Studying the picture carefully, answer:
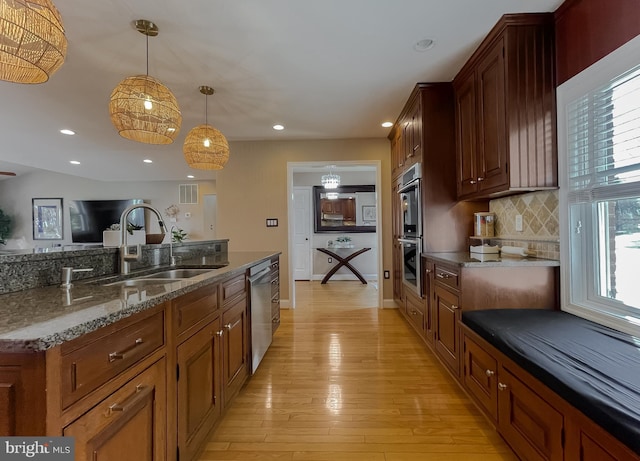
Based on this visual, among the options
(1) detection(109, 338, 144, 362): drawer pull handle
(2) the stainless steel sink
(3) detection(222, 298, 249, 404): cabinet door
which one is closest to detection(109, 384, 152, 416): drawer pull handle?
(1) detection(109, 338, 144, 362): drawer pull handle

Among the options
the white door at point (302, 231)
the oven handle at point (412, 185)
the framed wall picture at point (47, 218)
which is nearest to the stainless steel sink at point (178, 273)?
the oven handle at point (412, 185)

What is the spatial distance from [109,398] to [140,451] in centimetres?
30

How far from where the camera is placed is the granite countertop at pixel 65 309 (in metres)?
0.65

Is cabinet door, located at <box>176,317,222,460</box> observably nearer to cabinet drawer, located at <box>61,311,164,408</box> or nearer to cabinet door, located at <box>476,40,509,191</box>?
cabinet drawer, located at <box>61,311,164,408</box>

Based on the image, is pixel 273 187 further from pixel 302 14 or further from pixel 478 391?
pixel 478 391

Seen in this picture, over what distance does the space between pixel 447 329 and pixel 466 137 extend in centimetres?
159

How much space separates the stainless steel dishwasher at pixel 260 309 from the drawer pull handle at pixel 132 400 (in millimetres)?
1081

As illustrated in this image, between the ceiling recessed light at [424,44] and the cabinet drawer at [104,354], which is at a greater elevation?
the ceiling recessed light at [424,44]

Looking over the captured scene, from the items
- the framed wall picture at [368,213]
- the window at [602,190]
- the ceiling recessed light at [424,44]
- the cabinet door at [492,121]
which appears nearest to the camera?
the window at [602,190]

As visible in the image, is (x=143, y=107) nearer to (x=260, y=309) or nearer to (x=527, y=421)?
(x=260, y=309)

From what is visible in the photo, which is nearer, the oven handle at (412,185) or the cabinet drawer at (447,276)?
the cabinet drawer at (447,276)

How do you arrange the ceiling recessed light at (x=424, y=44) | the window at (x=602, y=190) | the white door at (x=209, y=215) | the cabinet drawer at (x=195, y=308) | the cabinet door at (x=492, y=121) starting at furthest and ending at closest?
the white door at (x=209, y=215)
the ceiling recessed light at (x=424, y=44)
the cabinet door at (x=492, y=121)
the window at (x=602, y=190)
the cabinet drawer at (x=195, y=308)

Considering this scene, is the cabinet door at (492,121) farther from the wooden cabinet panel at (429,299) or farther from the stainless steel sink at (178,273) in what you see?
the stainless steel sink at (178,273)

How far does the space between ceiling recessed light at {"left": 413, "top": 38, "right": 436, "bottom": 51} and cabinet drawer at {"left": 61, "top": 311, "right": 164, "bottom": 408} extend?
7.70 feet
